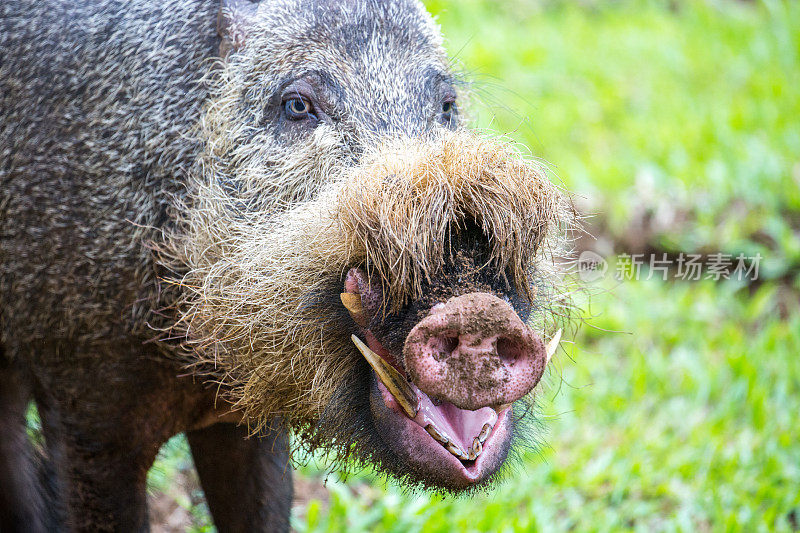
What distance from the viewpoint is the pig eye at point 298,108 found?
2500 mm

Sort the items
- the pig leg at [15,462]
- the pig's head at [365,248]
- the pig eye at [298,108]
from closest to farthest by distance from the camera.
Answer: the pig's head at [365,248] < the pig eye at [298,108] < the pig leg at [15,462]

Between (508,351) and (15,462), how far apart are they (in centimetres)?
218

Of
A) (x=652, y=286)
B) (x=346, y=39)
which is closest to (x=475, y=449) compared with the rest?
(x=346, y=39)

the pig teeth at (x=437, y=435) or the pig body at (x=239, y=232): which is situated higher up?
the pig body at (x=239, y=232)

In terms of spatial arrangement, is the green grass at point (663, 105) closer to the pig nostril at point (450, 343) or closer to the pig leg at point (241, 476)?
the pig leg at point (241, 476)

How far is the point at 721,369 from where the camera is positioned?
182 inches

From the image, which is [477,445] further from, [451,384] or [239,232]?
[239,232]

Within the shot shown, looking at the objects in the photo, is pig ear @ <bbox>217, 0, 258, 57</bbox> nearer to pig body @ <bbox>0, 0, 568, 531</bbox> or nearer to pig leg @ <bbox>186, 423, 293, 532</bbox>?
pig body @ <bbox>0, 0, 568, 531</bbox>

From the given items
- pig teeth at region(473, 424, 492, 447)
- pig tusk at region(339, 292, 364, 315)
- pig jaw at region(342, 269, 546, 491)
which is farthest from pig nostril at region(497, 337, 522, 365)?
pig tusk at region(339, 292, 364, 315)

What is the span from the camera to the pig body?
80.6 inches

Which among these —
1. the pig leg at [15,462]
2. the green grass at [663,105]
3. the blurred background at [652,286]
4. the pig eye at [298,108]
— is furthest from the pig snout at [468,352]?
the green grass at [663,105]

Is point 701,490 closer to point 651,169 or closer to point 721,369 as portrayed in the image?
point 721,369

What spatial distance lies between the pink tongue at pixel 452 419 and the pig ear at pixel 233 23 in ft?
3.98

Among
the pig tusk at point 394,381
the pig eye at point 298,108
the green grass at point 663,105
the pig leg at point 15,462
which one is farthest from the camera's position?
the green grass at point 663,105
